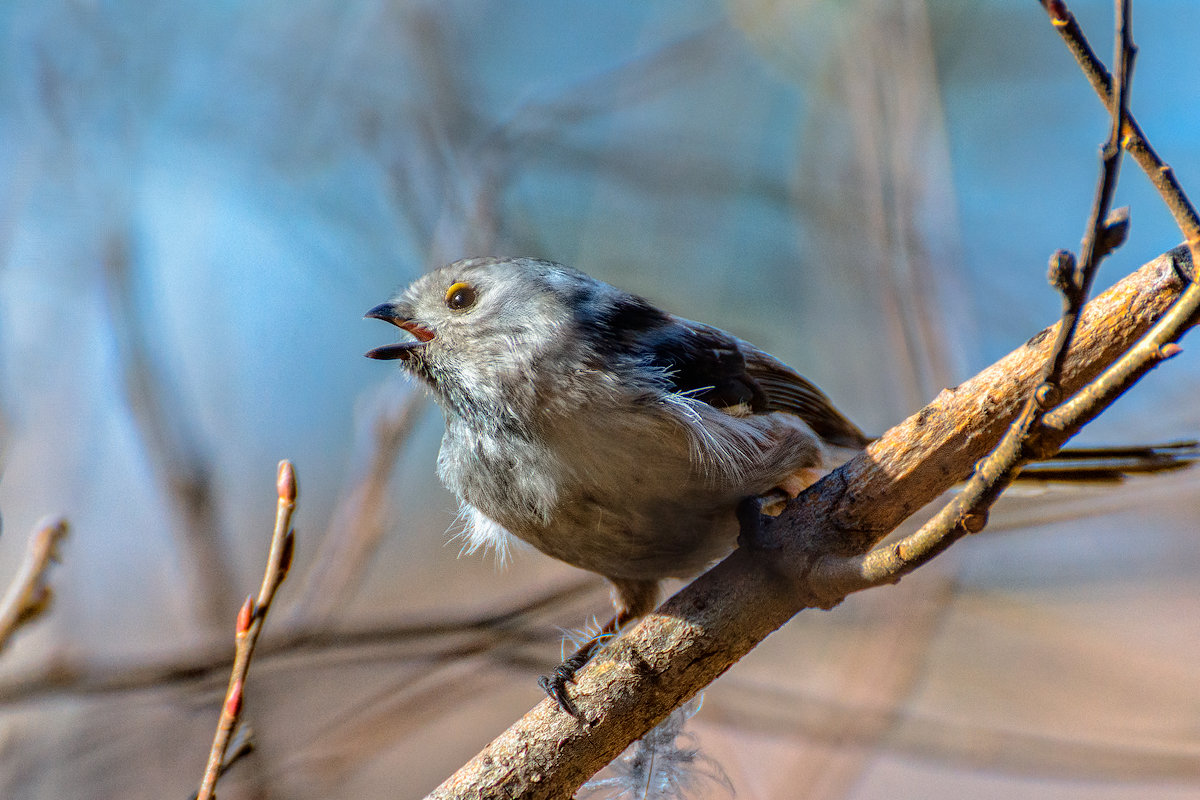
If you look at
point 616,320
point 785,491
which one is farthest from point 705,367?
point 785,491

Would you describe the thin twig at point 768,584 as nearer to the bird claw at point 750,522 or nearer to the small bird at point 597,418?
the bird claw at point 750,522

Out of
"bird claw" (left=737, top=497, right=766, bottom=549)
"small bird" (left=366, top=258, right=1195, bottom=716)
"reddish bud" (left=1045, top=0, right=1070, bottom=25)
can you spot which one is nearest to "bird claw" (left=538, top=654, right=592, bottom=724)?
"small bird" (left=366, top=258, right=1195, bottom=716)

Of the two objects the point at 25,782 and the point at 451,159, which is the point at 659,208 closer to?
the point at 451,159

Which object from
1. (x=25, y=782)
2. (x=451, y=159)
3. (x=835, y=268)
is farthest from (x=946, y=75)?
(x=25, y=782)

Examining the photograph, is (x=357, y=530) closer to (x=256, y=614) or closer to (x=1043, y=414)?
(x=256, y=614)

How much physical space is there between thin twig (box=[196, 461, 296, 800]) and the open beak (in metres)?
1.10

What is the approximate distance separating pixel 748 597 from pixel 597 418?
516 mm

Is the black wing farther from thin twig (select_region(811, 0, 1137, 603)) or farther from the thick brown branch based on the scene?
thin twig (select_region(811, 0, 1137, 603))

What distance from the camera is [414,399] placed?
2561 millimetres

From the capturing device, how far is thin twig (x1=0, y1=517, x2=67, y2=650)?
147 cm

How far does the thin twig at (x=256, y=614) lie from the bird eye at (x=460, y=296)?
1.19 metres

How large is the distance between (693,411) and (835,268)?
2956 mm

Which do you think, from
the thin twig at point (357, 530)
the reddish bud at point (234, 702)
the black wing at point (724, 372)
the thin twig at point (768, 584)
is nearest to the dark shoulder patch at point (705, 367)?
the black wing at point (724, 372)

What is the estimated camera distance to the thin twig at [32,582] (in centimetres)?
147
